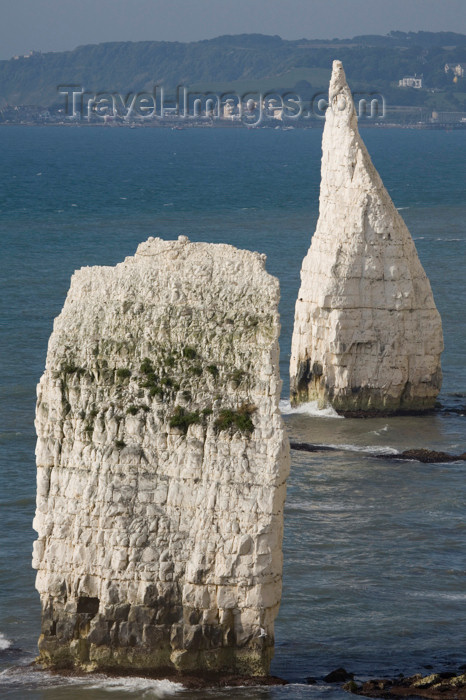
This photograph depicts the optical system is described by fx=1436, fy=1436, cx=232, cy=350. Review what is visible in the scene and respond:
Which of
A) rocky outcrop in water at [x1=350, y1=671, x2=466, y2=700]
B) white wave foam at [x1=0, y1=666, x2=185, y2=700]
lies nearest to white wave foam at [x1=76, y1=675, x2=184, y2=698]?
white wave foam at [x1=0, y1=666, x2=185, y2=700]

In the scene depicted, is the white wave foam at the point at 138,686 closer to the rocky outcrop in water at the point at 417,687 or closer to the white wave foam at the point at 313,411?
the rocky outcrop in water at the point at 417,687

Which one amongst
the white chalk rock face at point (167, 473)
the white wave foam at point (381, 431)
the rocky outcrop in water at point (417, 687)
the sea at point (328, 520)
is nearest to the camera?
the white chalk rock face at point (167, 473)

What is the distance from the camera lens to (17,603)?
1254 inches

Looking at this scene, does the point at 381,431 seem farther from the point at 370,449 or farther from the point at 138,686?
the point at 138,686

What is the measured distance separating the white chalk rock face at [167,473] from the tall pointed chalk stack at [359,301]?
22.5m

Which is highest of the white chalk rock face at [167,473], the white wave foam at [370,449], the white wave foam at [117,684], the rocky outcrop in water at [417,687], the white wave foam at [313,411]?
the white chalk rock face at [167,473]

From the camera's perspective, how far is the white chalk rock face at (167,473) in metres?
25.0

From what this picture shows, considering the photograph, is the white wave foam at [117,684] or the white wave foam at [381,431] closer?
the white wave foam at [117,684]

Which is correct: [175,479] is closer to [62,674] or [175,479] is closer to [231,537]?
[231,537]

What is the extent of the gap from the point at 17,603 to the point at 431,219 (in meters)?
81.9

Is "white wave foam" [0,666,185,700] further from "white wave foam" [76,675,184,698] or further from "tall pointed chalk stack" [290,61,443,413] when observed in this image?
"tall pointed chalk stack" [290,61,443,413]

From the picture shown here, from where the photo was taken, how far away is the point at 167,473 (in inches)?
1000

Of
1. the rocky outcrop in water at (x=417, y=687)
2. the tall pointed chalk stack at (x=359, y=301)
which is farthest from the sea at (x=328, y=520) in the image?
the tall pointed chalk stack at (x=359, y=301)

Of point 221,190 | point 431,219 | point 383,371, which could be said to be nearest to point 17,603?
point 383,371
